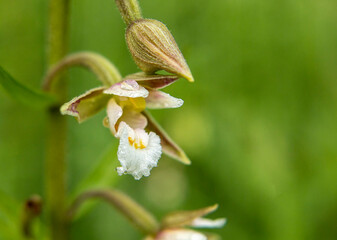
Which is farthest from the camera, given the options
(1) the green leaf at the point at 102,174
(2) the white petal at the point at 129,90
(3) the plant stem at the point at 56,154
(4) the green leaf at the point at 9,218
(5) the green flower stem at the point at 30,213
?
(1) the green leaf at the point at 102,174

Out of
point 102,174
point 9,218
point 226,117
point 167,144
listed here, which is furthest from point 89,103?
point 226,117

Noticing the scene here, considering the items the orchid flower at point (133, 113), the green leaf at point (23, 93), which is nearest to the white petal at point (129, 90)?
the orchid flower at point (133, 113)

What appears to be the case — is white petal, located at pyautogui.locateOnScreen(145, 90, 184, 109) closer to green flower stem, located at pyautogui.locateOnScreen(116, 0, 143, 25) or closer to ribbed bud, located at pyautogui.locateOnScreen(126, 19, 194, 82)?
ribbed bud, located at pyautogui.locateOnScreen(126, 19, 194, 82)

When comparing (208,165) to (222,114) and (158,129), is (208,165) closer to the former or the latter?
(222,114)

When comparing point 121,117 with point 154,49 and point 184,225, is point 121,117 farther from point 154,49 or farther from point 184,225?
point 184,225

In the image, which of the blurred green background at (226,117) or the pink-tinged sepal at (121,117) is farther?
the blurred green background at (226,117)

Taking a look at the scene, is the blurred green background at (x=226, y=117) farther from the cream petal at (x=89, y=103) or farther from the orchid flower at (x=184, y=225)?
the cream petal at (x=89, y=103)

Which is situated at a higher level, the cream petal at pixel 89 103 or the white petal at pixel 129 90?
the cream petal at pixel 89 103
